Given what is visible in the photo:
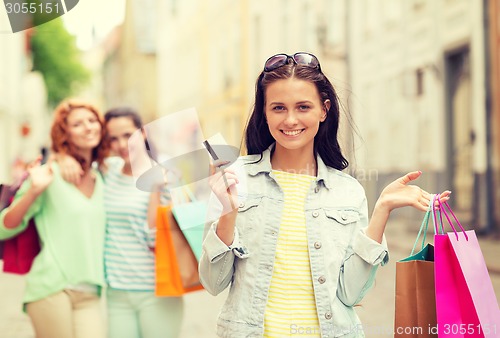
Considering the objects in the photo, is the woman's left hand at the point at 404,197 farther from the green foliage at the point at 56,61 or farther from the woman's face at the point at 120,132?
the green foliage at the point at 56,61

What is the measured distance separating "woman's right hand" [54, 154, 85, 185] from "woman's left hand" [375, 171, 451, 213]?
1708 mm

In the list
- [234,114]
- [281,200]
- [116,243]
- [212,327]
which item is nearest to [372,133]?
[234,114]

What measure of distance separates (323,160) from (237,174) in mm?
297

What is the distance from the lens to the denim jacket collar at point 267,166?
85.7 inches

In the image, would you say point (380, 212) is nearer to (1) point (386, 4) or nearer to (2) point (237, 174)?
(2) point (237, 174)

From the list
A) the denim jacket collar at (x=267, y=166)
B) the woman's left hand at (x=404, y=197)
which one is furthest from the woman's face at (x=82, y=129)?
the woman's left hand at (x=404, y=197)

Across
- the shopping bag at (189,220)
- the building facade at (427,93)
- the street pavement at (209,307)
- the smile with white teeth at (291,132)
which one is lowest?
the street pavement at (209,307)

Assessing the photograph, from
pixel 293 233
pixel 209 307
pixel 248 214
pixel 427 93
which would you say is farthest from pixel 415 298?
pixel 427 93

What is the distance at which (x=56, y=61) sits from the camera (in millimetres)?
36125

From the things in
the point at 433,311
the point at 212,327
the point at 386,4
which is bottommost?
the point at 212,327

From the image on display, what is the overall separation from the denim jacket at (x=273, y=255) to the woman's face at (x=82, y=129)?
1.48m

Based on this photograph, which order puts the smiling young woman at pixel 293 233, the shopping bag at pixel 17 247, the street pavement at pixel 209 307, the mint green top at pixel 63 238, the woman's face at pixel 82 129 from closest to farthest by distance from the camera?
the smiling young woman at pixel 293 233, the mint green top at pixel 63 238, the shopping bag at pixel 17 247, the woman's face at pixel 82 129, the street pavement at pixel 209 307

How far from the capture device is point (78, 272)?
10.5 ft

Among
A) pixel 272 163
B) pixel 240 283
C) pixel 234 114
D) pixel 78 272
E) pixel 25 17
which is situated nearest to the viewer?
pixel 240 283
